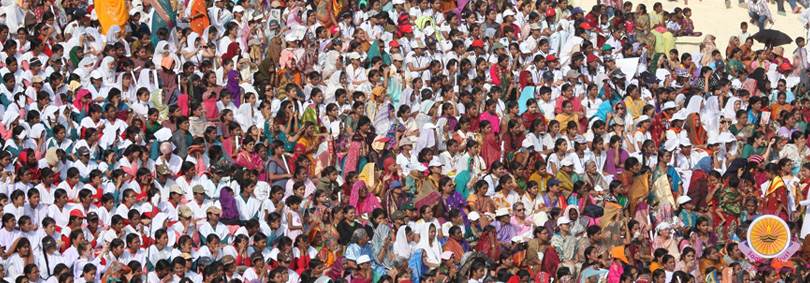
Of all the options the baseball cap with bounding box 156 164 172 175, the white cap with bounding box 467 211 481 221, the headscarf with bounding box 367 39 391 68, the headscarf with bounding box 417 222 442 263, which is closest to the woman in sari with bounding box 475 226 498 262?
the white cap with bounding box 467 211 481 221

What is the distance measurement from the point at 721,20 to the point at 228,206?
39.1ft

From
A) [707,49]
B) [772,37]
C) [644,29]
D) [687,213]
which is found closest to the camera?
[687,213]

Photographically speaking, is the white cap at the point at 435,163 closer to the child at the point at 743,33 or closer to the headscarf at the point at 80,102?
the headscarf at the point at 80,102

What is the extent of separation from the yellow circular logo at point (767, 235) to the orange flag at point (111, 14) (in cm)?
881

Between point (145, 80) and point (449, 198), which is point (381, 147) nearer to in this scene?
point (449, 198)

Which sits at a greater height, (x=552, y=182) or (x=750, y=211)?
(x=552, y=182)

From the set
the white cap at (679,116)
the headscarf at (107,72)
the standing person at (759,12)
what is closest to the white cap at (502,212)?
the white cap at (679,116)

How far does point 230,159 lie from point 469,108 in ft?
10.7

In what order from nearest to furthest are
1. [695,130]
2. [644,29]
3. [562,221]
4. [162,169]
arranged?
[162,169] < [562,221] < [695,130] < [644,29]

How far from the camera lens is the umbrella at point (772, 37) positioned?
957 inches

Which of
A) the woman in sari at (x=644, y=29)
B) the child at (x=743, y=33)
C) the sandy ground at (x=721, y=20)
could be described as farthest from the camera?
the sandy ground at (x=721, y=20)

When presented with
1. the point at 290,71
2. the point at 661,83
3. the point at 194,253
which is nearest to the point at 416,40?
the point at 290,71

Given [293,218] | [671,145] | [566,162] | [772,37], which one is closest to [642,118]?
[671,145]

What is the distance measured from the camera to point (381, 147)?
18562 millimetres
